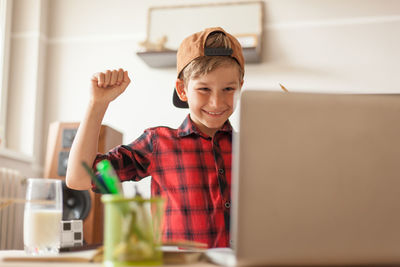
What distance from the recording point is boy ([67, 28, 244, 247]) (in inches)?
45.1

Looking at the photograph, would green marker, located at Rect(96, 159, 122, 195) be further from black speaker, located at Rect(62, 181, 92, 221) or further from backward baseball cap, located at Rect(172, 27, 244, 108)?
black speaker, located at Rect(62, 181, 92, 221)

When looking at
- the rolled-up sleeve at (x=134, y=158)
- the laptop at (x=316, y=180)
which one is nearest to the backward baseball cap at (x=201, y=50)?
the rolled-up sleeve at (x=134, y=158)

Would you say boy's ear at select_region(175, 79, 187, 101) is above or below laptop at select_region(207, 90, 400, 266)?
above

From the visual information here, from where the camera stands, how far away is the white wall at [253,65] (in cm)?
284

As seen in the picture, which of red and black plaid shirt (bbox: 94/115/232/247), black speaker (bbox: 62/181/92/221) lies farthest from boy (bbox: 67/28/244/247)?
black speaker (bbox: 62/181/92/221)

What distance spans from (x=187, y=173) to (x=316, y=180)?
2.28 feet

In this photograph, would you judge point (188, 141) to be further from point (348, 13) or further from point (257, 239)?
point (348, 13)

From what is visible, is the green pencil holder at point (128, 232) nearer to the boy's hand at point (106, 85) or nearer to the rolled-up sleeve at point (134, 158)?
the boy's hand at point (106, 85)

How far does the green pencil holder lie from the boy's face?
2.18 ft

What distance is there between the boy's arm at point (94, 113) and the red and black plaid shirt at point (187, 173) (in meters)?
0.11

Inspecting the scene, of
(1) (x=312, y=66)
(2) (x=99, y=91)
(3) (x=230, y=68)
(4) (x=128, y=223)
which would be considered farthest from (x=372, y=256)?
(1) (x=312, y=66)

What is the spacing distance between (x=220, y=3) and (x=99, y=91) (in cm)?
222

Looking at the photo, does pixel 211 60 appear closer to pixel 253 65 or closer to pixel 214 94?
pixel 214 94

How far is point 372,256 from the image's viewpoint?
20.7 inches
